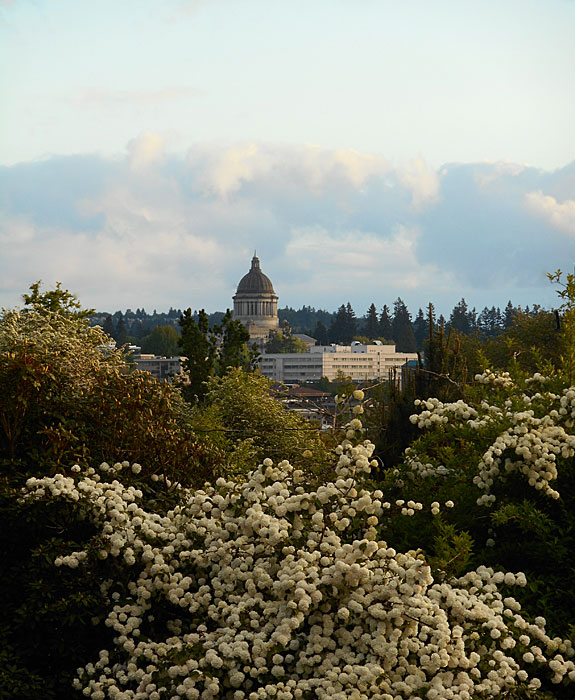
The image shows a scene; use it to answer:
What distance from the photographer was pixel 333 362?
119m

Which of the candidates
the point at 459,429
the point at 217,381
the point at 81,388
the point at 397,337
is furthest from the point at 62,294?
the point at 397,337

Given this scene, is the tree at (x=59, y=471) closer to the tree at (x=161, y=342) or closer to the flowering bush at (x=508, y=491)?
the flowering bush at (x=508, y=491)

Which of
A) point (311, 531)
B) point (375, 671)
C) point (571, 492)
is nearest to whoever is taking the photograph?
point (375, 671)

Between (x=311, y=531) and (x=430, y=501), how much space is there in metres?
1.19

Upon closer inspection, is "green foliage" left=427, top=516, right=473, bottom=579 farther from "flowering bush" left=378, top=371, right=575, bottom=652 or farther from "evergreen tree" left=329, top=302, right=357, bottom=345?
"evergreen tree" left=329, top=302, right=357, bottom=345

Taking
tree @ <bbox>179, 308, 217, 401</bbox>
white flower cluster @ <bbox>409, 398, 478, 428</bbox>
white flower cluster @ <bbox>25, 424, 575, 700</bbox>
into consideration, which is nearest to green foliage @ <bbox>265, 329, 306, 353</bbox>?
tree @ <bbox>179, 308, 217, 401</bbox>

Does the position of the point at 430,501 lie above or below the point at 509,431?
below

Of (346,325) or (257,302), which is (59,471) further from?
(257,302)

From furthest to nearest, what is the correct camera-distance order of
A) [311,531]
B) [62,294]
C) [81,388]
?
[62,294] → [81,388] → [311,531]

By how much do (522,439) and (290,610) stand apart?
1.93m

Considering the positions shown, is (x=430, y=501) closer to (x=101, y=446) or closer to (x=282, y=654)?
(x=282, y=654)

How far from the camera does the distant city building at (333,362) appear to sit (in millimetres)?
105150

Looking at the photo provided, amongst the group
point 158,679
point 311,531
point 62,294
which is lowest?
point 158,679

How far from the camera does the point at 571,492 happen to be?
5.36 m
